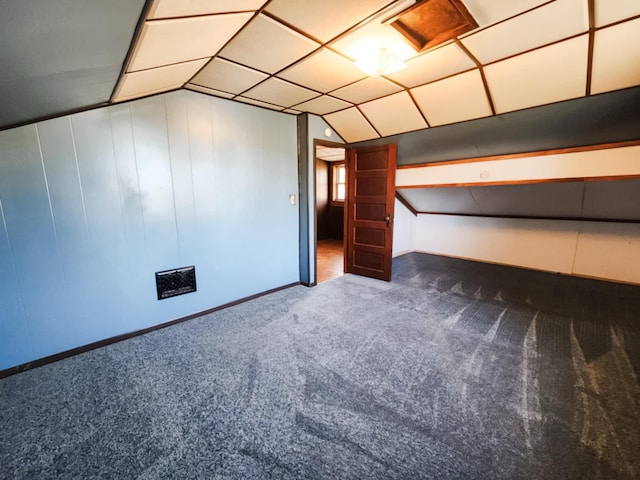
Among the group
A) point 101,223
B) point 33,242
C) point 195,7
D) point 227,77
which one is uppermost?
point 227,77

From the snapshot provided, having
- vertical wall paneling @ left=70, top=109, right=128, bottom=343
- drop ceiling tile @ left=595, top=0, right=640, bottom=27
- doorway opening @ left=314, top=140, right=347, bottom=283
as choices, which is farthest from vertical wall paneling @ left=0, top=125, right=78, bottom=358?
doorway opening @ left=314, top=140, right=347, bottom=283

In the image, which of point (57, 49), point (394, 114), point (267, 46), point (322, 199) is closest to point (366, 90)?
point (394, 114)

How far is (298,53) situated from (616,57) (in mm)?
2288

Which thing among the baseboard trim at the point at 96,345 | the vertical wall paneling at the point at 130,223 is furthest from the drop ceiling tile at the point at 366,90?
the baseboard trim at the point at 96,345

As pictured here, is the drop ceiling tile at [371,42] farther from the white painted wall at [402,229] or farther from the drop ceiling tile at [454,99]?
the white painted wall at [402,229]

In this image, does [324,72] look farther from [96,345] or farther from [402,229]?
[402,229]

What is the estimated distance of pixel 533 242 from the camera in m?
4.40

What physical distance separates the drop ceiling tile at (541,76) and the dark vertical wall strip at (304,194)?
2.05 m

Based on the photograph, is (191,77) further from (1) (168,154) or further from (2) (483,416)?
(2) (483,416)

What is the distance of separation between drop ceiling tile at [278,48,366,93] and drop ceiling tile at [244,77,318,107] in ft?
0.39

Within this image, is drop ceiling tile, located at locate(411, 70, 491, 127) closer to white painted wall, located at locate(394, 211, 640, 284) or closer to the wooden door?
the wooden door

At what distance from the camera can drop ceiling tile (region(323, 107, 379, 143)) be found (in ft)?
10.8

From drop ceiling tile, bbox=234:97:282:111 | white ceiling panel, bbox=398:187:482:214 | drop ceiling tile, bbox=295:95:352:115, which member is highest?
drop ceiling tile, bbox=295:95:352:115

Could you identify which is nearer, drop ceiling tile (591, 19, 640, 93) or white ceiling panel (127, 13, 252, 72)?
white ceiling panel (127, 13, 252, 72)
